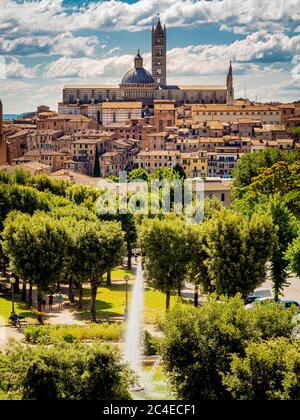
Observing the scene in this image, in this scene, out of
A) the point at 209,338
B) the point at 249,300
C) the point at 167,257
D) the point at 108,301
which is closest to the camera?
the point at 209,338

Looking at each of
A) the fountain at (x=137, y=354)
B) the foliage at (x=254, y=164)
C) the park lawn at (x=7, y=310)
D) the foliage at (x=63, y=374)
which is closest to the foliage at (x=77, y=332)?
the fountain at (x=137, y=354)

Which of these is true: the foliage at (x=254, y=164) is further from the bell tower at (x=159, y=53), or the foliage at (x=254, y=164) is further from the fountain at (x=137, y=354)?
the bell tower at (x=159, y=53)

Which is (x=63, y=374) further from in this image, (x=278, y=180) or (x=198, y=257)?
(x=278, y=180)

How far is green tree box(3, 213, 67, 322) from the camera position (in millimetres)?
28422

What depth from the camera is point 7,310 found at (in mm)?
28844

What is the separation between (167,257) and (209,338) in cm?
1095

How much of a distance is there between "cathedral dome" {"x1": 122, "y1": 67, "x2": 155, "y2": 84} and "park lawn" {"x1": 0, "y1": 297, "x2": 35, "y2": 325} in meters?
126

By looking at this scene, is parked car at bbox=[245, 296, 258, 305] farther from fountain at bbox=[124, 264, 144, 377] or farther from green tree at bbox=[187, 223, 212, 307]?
fountain at bbox=[124, 264, 144, 377]

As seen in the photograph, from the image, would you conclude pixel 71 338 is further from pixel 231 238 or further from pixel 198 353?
pixel 231 238

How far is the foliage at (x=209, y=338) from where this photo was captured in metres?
18.0

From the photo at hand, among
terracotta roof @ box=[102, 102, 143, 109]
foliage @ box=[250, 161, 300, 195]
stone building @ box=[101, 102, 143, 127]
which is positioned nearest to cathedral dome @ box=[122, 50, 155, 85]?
terracotta roof @ box=[102, 102, 143, 109]

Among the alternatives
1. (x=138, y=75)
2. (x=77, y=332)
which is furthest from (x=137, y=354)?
(x=138, y=75)

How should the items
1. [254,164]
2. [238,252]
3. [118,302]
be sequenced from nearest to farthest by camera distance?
[238,252]
[118,302]
[254,164]

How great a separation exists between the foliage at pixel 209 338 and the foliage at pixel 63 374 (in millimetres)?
1523
